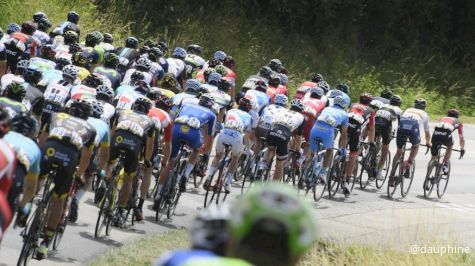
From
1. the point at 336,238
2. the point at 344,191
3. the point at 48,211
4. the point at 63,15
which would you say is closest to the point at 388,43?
the point at 63,15

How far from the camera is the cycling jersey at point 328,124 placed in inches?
705

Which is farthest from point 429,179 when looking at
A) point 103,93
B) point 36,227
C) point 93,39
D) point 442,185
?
point 36,227

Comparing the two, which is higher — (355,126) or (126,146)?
(355,126)

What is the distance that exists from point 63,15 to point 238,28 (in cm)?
840

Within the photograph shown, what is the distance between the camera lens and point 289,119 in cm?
1709

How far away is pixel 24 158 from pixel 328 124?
9.70 m

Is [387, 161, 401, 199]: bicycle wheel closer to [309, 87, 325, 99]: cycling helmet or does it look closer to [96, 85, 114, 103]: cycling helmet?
[309, 87, 325, 99]: cycling helmet

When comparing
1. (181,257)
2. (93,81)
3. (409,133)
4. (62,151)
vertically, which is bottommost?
(181,257)

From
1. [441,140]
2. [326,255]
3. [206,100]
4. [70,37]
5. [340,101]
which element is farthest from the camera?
[441,140]

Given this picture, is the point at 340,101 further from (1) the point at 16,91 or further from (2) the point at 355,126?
(1) the point at 16,91

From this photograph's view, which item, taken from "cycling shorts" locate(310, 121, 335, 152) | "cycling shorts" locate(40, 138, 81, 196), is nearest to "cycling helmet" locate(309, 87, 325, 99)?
"cycling shorts" locate(310, 121, 335, 152)

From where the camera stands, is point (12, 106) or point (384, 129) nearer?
point (12, 106)

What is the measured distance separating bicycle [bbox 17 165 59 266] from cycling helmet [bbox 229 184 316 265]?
710 centimetres

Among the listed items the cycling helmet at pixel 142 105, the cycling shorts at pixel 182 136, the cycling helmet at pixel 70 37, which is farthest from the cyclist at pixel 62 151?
the cycling helmet at pixel 70 37
